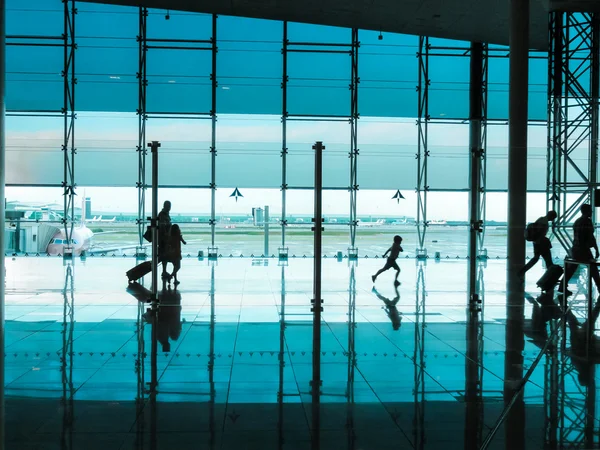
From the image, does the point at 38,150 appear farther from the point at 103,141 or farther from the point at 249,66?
the point at 249,66

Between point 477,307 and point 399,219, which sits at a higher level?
point 399,219

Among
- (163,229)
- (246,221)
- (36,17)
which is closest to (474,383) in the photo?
(163,229)

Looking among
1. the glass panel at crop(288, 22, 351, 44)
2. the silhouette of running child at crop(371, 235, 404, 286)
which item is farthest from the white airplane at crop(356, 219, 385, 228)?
the glass panel at crop(288, 22, 351, 44)

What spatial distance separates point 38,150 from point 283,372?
1147 centimetres

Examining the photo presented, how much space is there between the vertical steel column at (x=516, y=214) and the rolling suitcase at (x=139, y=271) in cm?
409

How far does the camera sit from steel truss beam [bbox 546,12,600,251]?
8.84 meters

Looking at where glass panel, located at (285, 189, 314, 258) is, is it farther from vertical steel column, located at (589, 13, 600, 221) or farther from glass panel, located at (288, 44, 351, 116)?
glass panel, located at (288, 44, 351, 116)

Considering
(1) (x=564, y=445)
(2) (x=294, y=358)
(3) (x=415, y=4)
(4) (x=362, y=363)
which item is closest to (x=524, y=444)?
(1) (x=564, y=445)

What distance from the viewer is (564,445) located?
3.08m

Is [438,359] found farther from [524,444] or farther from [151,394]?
[151,394]

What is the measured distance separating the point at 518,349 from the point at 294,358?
1817 mm

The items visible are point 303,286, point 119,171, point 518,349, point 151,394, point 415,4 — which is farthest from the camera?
point 119,171

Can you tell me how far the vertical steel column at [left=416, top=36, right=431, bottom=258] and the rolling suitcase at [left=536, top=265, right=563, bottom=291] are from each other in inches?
270

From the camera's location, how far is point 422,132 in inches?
591
